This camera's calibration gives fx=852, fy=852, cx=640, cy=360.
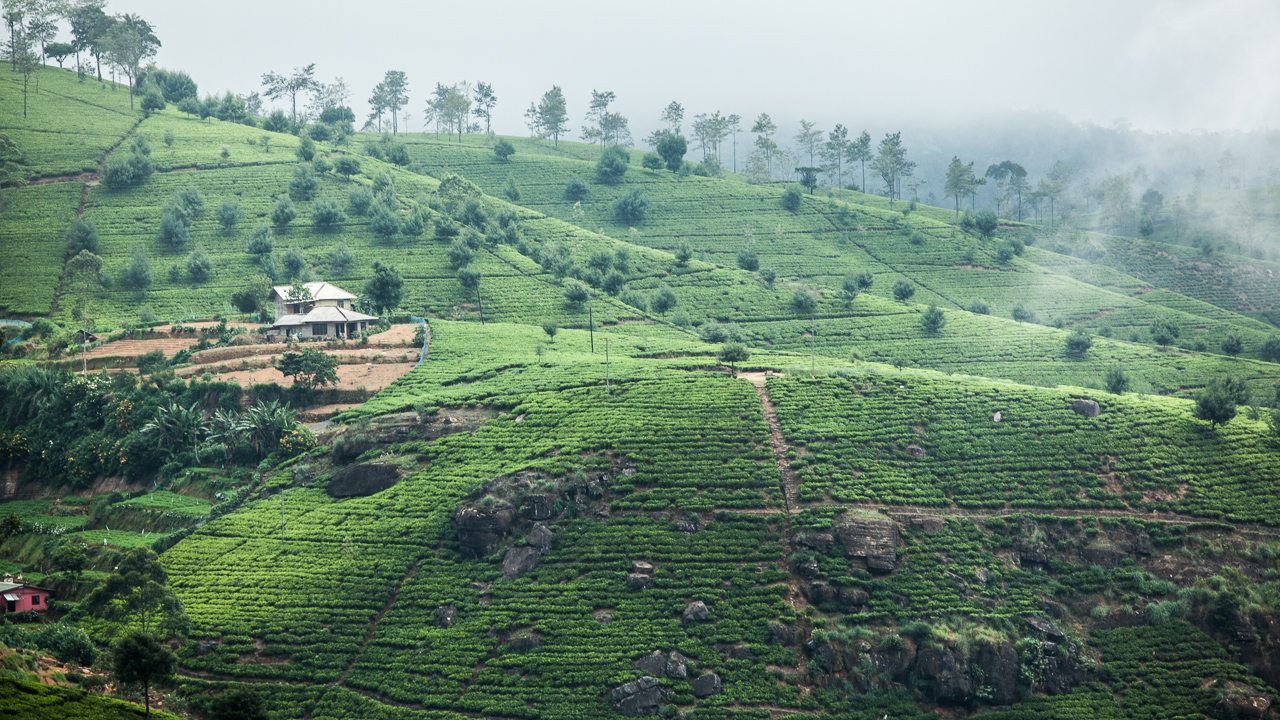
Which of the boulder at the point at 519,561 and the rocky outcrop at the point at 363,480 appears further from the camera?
the rocky outcrop at the point at 363,480

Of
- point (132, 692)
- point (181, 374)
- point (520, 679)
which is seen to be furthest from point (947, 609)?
point (181, 374)

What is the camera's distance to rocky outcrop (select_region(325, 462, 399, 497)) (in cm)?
5385

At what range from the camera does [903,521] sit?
156ft

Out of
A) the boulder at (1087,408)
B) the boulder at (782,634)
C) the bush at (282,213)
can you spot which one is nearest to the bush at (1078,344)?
the boulder at (1087,408)

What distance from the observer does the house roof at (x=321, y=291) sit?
7975 cm

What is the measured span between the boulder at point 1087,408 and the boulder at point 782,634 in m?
27.6

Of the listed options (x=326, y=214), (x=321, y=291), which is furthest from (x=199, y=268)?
(x=321, y=291)

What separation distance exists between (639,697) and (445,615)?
449 inches

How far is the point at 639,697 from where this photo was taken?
3950 centimetres

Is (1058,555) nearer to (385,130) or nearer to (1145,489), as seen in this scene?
(1145,489)

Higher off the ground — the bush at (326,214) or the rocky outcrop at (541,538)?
the bush at (326,214)

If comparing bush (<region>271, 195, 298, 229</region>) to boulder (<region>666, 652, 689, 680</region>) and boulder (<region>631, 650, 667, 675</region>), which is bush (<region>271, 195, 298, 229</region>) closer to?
boulder (<region>631, 650, 667, 675</region>)

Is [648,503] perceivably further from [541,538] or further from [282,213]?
[282,213]

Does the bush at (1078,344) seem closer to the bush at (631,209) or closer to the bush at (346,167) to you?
the bush at (631,209)
